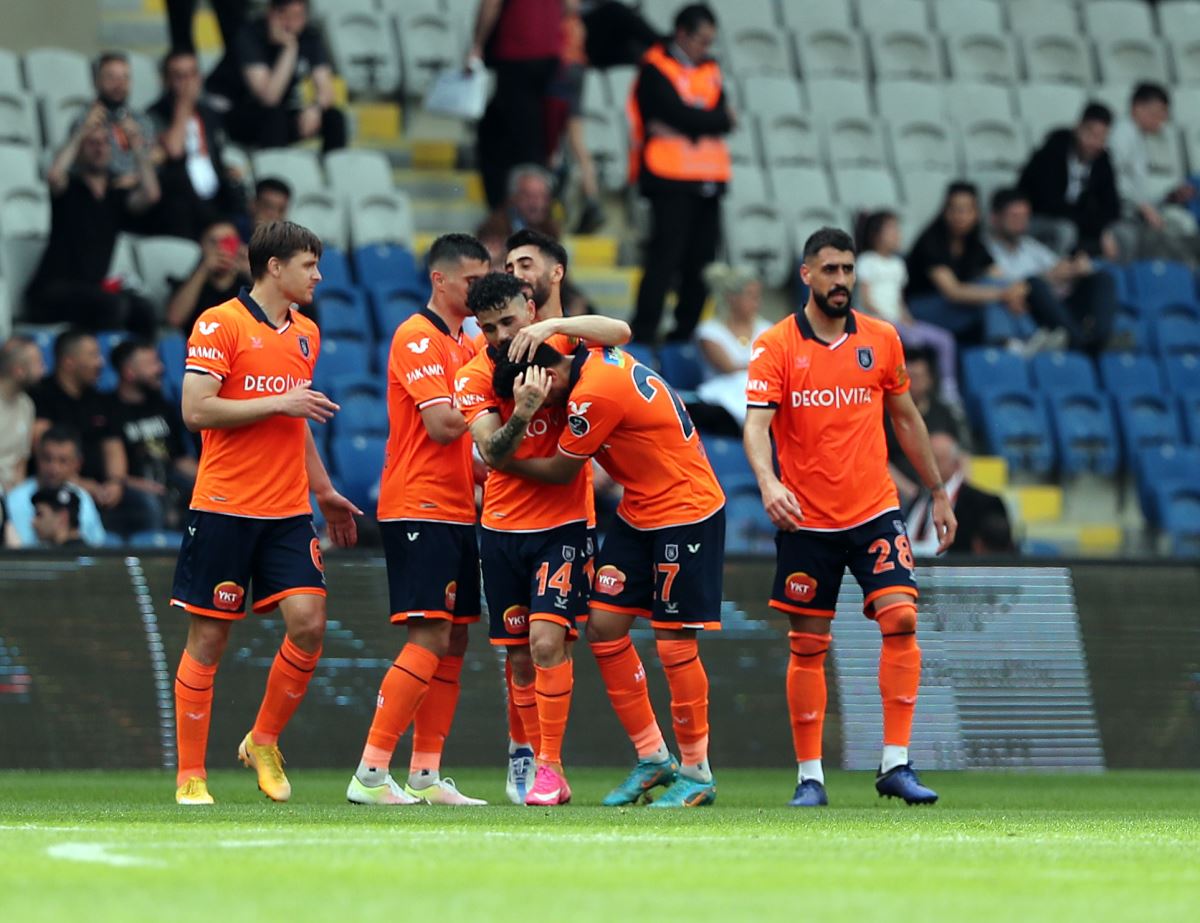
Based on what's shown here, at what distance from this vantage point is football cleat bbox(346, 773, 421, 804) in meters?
9.25

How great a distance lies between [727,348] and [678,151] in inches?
63.0

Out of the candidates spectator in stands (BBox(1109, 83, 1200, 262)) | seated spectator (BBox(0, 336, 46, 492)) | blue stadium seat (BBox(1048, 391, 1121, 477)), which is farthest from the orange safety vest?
seated spectator (BBox(0, 336, 46, 492))

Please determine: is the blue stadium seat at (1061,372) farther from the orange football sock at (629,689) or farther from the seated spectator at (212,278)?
the orange football sock at (629,689)

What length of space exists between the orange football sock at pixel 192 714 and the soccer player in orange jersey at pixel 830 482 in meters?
2.38

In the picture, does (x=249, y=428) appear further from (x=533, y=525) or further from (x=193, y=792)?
(x=193, y=792)

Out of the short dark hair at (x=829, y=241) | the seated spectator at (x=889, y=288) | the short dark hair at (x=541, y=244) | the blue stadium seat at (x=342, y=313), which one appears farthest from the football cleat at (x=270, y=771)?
the seated spectator at (x=889, y=288)

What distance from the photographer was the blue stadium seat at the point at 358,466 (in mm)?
13875

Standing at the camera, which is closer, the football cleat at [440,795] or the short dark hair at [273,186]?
the football cleat at [440,795]

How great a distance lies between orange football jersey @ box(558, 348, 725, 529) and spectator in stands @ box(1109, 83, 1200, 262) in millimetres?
11051

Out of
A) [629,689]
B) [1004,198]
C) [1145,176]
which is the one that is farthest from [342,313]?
[1145,176]

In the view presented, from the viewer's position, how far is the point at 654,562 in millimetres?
9234

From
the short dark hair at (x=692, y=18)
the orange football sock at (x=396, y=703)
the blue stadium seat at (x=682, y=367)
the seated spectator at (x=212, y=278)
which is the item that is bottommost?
the orange football sock at (x=396, y=703)

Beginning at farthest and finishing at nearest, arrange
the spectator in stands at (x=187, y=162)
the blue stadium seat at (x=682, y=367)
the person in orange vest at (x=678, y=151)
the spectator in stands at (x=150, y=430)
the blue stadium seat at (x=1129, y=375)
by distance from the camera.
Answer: the blue stadium seat at (x=1129, y=375) → the person in orange vest at (x=678, y=151) → the blue stadium seat at (x=682, y=367) → the spectator in stands at (x=187, y=162) → the spectator in stands at (x=150, y=430)

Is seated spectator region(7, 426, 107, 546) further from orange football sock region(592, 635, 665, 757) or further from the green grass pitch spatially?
orange football sock region(592, 635, 665, 757)
